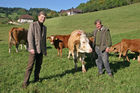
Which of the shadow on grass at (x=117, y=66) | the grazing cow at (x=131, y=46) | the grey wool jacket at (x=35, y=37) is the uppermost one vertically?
the grey wool jacket at (x=35, y=37)

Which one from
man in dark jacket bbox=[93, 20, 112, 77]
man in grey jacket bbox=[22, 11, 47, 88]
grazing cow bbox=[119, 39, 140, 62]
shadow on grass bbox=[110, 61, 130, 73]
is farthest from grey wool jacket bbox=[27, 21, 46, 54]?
grazing cow bbox=[119, 39, 140, 62]

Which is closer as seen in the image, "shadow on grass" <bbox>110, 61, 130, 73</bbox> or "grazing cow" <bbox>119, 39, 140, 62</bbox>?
"shadow on grass" <bbox>110, 61, 130, 73</bbox>

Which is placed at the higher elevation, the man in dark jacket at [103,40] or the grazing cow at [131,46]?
the man in dark jacket at [103,40]

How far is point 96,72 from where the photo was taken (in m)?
6.25

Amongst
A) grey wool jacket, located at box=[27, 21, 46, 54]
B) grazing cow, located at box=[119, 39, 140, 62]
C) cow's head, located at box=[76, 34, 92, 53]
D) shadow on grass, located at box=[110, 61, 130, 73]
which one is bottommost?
shadow on grass, located at box=[110, 61, 130, 73]

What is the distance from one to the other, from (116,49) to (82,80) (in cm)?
539

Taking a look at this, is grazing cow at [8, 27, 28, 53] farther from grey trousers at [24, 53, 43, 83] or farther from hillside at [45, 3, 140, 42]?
hillside at [45, 3, 140, 42]

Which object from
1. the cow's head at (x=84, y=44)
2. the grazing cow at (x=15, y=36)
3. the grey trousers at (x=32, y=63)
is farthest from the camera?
the grazing cow at (x=15, y=36)

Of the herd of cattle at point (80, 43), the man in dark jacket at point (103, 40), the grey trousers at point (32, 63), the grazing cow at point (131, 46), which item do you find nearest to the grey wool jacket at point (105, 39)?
the man in dark jacket at point (103, 40)

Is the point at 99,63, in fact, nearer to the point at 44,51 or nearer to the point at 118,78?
the point at 118,78

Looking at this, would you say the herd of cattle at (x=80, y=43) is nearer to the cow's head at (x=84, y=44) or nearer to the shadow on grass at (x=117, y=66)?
the cow's head at (x=84, y=44)

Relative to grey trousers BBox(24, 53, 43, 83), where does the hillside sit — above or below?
above

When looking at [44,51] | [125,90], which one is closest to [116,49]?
[125,90]

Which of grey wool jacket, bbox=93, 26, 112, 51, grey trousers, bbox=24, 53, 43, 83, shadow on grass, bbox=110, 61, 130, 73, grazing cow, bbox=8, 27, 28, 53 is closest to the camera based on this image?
grey trousers, bbox=24, 53, 43, 83
